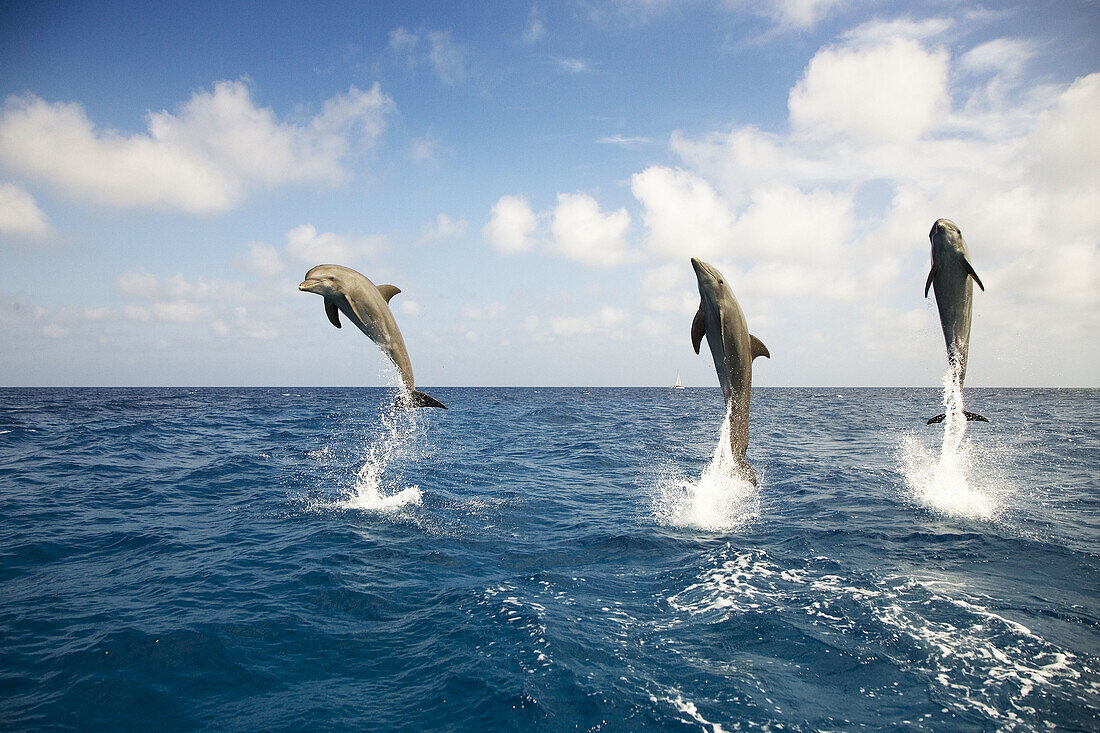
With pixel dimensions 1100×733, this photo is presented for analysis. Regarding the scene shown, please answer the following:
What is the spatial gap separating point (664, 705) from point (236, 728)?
4030mm

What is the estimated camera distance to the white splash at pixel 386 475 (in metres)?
13.8

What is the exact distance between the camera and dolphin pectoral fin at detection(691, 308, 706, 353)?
8922 millimetres

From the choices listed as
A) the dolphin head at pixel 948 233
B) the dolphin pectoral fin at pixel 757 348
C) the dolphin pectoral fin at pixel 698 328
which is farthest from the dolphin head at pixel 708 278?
the dolphin head at pixel 948 233

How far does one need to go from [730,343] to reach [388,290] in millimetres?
5740

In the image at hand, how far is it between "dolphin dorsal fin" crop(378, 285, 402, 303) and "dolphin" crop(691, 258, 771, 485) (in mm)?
A: 5052

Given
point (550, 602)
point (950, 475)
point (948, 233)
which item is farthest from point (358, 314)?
point (950, 475)

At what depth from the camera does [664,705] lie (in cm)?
557

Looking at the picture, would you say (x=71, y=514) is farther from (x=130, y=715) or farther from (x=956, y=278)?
(x=956, y=278)

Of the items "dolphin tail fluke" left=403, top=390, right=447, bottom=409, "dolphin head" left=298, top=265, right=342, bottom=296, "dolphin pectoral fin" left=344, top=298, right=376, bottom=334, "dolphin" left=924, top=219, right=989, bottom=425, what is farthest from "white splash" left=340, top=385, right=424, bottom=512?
"dolphin" left=924, top=219, right=989, bottom=425

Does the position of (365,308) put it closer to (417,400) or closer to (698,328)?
(417,400)

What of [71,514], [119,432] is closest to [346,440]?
[119,432]

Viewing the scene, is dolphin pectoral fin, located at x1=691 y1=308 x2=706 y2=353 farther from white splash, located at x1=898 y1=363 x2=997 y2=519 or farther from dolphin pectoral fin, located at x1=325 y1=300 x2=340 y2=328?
dolphin pectoral fin, located at x1=325 y1=300 x2=340 y2=328

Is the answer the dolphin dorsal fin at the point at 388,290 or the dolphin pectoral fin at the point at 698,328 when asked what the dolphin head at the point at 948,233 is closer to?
the dolphin pectoral fin at the point at 698,328

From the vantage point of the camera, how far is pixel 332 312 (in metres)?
9.40
